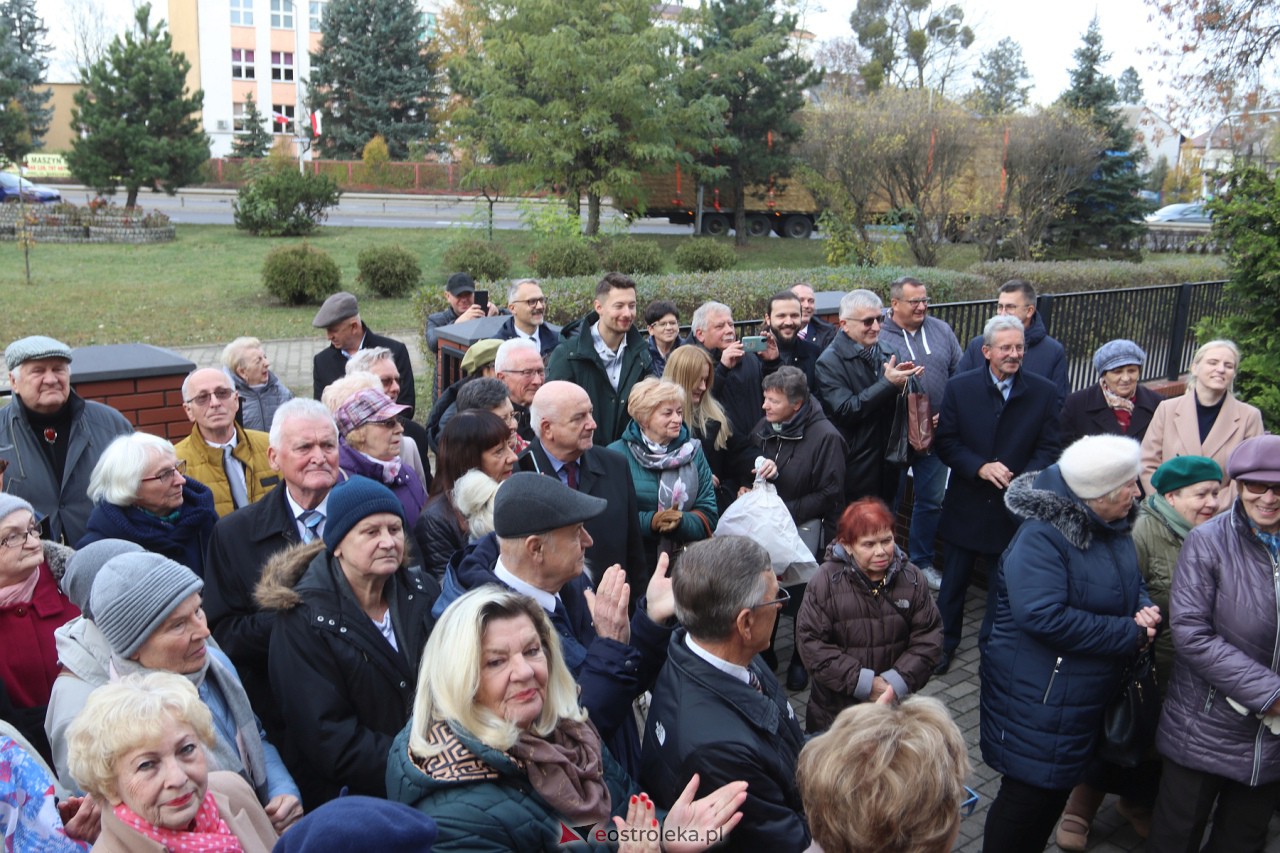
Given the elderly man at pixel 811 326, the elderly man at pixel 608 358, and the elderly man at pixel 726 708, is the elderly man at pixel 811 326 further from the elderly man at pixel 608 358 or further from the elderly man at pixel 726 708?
the elderly man at pixel 726 708

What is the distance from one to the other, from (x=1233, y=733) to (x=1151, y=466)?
2.42m

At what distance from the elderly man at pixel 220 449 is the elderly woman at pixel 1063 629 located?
3.37m

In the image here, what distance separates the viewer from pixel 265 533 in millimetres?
3875

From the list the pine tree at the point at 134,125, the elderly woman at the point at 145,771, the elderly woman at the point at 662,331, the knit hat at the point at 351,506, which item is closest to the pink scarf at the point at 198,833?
the elderly woman at the point at 145,771

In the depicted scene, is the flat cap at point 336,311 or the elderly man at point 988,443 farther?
the flat cap at point 336,311

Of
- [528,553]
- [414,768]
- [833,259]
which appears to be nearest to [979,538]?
[528,553]

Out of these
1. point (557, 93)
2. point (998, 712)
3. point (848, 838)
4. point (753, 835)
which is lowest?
point (998, 712)

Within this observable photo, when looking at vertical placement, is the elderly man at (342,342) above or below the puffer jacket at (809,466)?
above

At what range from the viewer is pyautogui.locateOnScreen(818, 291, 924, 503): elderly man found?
20.9 ft

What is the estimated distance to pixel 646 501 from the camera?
496cm

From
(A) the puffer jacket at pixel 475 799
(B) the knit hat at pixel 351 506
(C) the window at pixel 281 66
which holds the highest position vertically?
(C) the window at pixel 281 66

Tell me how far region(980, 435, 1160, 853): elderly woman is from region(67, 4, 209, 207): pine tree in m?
33.5

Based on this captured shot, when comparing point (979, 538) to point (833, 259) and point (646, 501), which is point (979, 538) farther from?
point (833, 259)

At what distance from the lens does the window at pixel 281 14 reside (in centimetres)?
5809
